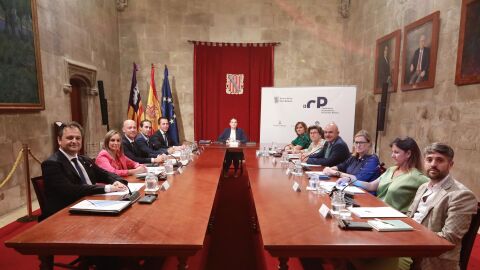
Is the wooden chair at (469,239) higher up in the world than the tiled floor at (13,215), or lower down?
higher up

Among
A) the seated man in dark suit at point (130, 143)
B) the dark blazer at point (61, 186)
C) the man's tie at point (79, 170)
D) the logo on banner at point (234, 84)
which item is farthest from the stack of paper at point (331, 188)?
the logo on banner at point (234, 84)

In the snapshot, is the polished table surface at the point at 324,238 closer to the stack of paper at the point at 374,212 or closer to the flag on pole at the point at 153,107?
the stack of paper at the point at 374,212

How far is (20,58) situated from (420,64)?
5.72 m

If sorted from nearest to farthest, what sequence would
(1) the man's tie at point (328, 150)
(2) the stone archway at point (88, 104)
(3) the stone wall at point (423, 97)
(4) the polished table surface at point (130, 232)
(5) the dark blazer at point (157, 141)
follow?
(4) the polished table surface at point (130, 232) < (3) the stone wall at point (423, 97) < (1) the man's tie at point (328, 150) < (5) the dark blazer at point (157, 141) < (2) the stone archway at point (88, 104)

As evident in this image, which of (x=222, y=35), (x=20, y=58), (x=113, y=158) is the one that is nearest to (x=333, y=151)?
(x=113, y=158)

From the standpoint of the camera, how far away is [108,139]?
2947 millimetres

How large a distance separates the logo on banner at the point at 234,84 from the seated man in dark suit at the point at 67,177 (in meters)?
5.39

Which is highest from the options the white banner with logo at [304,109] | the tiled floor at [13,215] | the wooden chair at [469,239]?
the white banner with logo at [304,109]

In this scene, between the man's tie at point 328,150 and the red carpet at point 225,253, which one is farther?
the man's tie at point 328,150

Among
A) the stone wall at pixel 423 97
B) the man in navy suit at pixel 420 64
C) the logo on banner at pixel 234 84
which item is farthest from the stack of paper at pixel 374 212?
the logo on banner at pixel 234 84

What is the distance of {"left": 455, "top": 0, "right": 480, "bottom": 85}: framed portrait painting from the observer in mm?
3516

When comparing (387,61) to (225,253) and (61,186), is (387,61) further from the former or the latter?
(61,186)

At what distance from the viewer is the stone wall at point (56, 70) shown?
149 inches

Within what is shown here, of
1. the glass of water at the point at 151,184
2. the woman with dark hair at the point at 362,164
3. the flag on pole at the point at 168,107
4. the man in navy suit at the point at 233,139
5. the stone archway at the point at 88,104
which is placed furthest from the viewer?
the flag on pole at the point at 168,107
